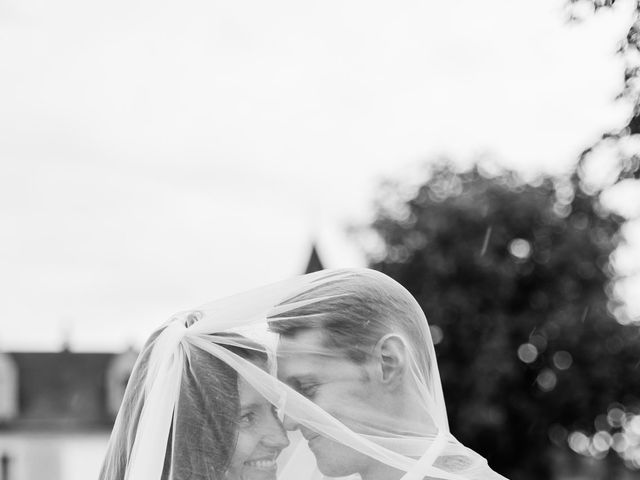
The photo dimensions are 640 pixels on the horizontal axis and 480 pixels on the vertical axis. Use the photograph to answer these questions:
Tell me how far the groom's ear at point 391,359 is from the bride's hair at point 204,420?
42 cm

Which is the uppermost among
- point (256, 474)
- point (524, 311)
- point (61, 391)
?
point (256, 474)

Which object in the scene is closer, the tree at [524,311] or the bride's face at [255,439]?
the bride's face at [255,439]

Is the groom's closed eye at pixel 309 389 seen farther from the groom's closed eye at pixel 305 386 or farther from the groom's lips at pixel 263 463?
the groom's lips at pixel 263 463

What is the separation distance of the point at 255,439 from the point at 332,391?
0.31 meters

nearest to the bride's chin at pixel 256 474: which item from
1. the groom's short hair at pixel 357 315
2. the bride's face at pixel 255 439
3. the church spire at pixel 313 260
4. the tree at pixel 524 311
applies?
the bride's face at pixel 255 439

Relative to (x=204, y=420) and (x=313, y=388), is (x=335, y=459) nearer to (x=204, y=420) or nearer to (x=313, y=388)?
(x=313, y=388)

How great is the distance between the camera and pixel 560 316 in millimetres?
32719

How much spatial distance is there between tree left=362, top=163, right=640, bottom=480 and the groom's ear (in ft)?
90.7

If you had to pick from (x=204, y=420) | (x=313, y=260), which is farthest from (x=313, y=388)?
(x=313, y=260)

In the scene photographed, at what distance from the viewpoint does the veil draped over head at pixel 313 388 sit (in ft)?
12.0

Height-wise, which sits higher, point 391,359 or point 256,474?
point 391,359

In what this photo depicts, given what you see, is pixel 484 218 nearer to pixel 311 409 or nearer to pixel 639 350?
pixel 639 350

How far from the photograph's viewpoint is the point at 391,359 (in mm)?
3674

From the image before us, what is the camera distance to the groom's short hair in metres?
3.63
